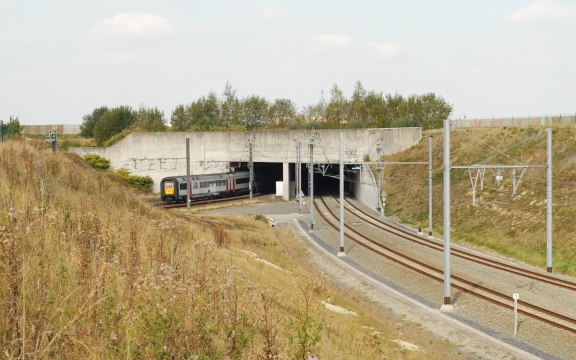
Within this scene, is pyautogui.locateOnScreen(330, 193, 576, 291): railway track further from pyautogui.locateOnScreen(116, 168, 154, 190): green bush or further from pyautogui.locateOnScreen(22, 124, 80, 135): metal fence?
pyautogui.locateOnScreen(22, 124, 80, 135): metal fence

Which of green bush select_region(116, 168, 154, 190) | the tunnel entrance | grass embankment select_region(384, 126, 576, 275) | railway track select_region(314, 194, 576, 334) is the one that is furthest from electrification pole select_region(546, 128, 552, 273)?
green bush select_region(116, 168, 154, 190)

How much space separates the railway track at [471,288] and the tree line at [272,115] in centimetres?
4504

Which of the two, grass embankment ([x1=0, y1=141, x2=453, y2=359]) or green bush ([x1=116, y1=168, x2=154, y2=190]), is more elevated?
grass embankment ([x1=0, y1=141, x2=453, y2=359])

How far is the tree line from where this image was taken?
274ft

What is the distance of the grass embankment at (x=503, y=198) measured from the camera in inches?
1278

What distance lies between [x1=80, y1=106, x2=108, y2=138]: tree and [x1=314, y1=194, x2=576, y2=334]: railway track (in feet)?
247

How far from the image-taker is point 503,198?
140 ft

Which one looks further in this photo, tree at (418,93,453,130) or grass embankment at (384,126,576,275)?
tree at (418,93,453,130)

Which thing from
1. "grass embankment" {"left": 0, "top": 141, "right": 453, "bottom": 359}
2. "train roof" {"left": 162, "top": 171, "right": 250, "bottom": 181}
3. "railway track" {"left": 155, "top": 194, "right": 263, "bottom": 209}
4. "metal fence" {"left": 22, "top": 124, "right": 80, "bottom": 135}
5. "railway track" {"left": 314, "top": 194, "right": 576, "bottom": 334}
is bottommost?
"railway track" {"left": 155, "top": 194, "right": 263, "bottom": 209}

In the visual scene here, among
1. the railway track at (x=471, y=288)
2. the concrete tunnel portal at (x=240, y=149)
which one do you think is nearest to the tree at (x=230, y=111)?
the concrete tunnel portal at (x=240, y=149)

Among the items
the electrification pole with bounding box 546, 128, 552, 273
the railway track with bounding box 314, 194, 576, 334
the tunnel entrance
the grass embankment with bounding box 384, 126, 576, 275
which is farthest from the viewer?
the tunnel entrance

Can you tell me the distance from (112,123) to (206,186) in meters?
38.4

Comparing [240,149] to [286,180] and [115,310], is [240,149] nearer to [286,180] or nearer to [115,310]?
[286,180]

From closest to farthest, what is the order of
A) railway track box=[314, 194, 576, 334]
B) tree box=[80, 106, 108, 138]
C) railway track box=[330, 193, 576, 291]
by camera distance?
railway track box=[314, 194, 576, 334]
railway track box=[330, 193, 576, 291]
tree box=[80, 106, 108, 138]
